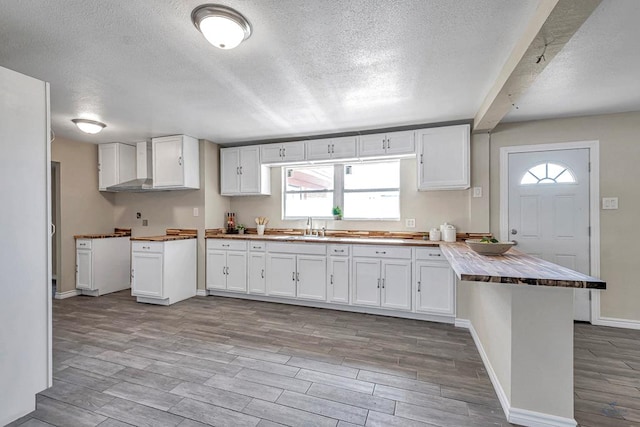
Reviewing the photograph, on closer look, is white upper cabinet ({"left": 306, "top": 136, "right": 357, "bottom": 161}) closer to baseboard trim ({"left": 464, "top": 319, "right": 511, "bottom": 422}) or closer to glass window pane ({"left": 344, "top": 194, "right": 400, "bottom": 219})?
glass window pane ({"left": 344, "top": 194, "right": 400, "bottom": 219})

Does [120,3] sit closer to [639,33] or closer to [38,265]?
[38,265]

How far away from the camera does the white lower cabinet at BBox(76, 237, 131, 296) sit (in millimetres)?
4388

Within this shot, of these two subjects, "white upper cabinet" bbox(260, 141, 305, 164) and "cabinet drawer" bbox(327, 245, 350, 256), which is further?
"white upper cabinet" bbox(260, 141, 305, 164)

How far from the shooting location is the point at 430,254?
10.9 feet

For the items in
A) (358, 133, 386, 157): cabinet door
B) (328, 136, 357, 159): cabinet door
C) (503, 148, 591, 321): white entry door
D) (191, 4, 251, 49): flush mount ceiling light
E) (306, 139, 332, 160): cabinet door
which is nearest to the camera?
(191, 4, 251, 49): flush mount ceiling light

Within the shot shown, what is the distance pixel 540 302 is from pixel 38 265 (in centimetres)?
301

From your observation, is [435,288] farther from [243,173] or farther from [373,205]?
[243,173]

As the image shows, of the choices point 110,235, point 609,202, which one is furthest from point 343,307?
point 110,235

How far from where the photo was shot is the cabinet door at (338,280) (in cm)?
369

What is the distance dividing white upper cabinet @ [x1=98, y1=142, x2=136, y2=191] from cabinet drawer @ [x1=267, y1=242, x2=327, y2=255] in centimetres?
278

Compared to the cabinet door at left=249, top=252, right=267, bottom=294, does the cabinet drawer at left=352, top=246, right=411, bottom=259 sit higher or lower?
higher

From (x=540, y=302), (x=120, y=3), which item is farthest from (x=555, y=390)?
(x=120, y=3)

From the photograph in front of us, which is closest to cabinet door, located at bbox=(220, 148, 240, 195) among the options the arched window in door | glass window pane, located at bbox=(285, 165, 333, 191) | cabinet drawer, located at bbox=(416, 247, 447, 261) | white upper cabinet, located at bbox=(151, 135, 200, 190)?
white upper cabinet, located at bbox=(151, 135, 200, 190)

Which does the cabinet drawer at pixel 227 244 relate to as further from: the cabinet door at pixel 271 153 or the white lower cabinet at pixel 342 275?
the cabinet door at pixel 271 153
